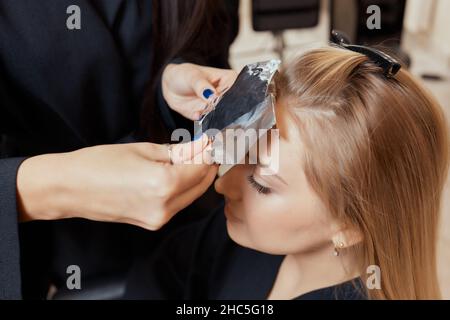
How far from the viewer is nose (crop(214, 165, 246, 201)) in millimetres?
752

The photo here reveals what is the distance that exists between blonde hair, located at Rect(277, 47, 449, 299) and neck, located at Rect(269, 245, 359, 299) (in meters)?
0.10

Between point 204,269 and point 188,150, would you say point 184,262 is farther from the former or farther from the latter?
point 188,150

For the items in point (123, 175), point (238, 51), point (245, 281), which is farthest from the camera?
point (238, 51)

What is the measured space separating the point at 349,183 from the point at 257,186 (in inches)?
5.6

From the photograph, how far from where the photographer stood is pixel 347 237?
75 cm

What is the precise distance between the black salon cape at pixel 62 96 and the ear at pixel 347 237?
0.45 meters

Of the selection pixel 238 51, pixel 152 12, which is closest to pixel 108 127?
pixel 152 12

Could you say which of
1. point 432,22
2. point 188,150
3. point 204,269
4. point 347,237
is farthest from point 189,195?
point 432,22

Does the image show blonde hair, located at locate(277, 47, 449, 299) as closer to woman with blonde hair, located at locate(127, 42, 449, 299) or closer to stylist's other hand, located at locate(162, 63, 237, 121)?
woman with blonde hair, located at locate(127, 42, 449, 299)

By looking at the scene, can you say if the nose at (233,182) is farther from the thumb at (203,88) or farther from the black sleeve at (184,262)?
the black sleeve at (184,262)

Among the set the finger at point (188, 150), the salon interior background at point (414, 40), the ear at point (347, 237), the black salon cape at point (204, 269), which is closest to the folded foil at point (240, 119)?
the finger at point (188, 150)

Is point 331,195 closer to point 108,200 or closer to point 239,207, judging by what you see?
point 239,207

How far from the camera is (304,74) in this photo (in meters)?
0.71

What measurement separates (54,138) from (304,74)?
48cm
